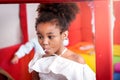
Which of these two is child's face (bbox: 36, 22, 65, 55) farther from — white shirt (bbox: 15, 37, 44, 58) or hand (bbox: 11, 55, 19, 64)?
hand (bbox: 11, 55, 19, 64)

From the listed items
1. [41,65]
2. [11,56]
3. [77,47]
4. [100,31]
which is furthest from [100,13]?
[11,56]

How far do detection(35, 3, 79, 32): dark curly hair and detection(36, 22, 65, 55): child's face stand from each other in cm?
2

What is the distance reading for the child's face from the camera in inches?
23.4

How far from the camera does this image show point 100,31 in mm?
493

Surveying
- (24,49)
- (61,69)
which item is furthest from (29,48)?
(61,69)

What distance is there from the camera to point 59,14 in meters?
0.59

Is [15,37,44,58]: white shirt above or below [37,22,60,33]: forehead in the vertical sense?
below

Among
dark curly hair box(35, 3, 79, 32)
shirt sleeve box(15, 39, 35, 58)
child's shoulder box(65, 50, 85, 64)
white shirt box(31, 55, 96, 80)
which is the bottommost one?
white shirt box(31, 55, 96, 80)

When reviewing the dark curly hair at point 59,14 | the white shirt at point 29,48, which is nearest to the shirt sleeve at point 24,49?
the white shirt at point 29,48

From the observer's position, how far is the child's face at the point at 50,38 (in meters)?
0.59

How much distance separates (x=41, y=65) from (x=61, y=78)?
78 millimetres

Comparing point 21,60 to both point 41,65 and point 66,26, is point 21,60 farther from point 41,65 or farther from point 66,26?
point 66,26

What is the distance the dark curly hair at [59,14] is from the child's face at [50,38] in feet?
0.05

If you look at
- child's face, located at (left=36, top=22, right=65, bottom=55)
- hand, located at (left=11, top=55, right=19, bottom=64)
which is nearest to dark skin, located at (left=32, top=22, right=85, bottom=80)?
child's face, located at (left=36, top=22, right=65, bottom=55)
